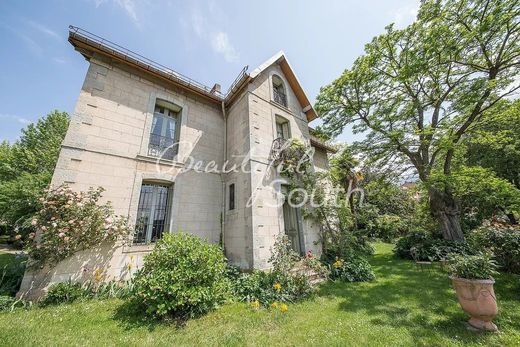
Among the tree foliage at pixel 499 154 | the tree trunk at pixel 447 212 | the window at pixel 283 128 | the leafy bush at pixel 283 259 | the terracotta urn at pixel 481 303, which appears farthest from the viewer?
the window at pixel 283 128

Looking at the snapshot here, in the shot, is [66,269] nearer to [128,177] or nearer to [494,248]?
[128,177]

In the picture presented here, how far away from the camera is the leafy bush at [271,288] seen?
4797mm

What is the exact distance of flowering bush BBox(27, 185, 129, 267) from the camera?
14.5 feet

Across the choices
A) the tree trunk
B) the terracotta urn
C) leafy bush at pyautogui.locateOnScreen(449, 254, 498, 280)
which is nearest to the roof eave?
leafy bush at pyautogui.locateOnScreen(449, 254, 498, 280)

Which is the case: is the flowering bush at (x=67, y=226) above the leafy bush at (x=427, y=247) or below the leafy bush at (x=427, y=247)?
above

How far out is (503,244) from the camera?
5.73m

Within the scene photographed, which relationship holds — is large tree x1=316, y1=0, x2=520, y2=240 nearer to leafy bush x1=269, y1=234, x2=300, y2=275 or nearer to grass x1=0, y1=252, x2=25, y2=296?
leafy bush x1=269, y1=234, x2=300, y2=275

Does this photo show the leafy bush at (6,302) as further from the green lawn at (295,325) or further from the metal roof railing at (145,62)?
the metal roof railing at (145,62)

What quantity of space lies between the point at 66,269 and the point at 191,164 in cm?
450

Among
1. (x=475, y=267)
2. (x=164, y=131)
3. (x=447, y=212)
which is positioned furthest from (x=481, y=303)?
(x=164, y=131)

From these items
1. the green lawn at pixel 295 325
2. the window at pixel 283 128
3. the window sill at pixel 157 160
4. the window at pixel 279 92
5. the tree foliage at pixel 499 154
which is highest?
the window at pixel 279 92

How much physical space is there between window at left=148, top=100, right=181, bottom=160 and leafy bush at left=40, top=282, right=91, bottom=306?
4.18 meters

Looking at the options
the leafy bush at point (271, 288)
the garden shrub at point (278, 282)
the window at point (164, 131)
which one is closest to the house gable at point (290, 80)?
the window at point (164, 131)

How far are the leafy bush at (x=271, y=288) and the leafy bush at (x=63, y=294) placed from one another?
3719 millimetres
